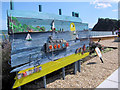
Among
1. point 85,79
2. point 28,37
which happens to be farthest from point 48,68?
point 85,79

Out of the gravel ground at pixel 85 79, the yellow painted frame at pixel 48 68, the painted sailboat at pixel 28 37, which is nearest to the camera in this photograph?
the yellow painted frame at pixel 48 68

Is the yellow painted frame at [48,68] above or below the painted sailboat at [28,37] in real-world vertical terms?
below

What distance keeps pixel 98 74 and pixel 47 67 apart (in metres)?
2.34

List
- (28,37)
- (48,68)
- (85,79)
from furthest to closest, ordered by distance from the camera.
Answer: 1. (85,79)
2. (48,68)
3. (28,37)

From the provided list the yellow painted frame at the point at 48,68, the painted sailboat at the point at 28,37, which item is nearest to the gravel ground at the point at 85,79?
the yellow painted frame at the point at 48,68

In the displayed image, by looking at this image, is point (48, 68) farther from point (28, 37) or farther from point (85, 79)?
point (85, 79)

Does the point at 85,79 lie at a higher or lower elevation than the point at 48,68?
lower

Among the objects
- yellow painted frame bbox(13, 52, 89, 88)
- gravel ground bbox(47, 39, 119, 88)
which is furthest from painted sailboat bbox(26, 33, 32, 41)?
gravel ground bbox(47, 39, 119, 88)

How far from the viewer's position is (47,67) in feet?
11.0

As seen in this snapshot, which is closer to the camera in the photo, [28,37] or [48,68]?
[28,37]

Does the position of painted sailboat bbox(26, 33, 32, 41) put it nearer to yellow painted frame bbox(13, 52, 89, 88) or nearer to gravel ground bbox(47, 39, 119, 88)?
yellow painted frame bbox(13, 52, 89, 88)

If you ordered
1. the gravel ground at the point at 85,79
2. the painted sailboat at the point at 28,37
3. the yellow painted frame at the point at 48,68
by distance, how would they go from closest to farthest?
the yellow painted frame at the point at 48,68 → the painted sailboat at the point at 28,37 → the gravel ground at the point at 85,79

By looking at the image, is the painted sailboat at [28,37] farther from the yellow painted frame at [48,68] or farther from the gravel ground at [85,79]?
the gravel ground at [85,79]

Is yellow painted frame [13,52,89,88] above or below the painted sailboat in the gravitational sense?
below
